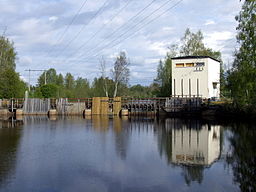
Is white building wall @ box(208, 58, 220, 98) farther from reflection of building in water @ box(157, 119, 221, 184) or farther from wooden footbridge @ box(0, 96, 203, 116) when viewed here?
reflection of building in water @ box(157, 119, 221, 184)

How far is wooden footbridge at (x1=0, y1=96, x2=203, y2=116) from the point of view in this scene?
37.9 meters

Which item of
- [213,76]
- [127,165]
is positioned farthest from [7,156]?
[213,76]

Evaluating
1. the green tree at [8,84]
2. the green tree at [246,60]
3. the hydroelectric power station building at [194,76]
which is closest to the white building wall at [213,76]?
the hydroelectric power station building at [194,76]

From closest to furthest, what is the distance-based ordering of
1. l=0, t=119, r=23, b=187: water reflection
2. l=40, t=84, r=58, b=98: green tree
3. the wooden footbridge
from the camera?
l=0, t=119, r=23, b=187: water reflection, the wooden footbridge, l=40, t=84, r=58, b=98: green tree

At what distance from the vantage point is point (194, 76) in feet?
144

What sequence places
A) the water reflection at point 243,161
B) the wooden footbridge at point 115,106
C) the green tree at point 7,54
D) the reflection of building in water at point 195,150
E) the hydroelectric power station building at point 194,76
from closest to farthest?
the water reflection at point 243,161 < the reflection of building in water at point 195,150 < the wooden footbridge at point 115,106 < the hydroelectric power station building at point 194,76 < the green tree at point 7,54

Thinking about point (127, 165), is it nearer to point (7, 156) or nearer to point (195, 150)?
point (195, 150)

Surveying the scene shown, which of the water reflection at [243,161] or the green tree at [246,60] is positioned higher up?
the green tree at [246,60]

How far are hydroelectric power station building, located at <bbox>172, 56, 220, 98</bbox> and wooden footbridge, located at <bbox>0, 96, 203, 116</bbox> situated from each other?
2.35 meters

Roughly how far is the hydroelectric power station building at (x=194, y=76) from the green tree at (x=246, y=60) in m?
11.5

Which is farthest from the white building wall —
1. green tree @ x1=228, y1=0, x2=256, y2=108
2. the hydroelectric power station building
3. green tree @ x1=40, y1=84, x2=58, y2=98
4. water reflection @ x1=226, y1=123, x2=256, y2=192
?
water reflection @ x1=226, y1=123, x2=256, y2=192

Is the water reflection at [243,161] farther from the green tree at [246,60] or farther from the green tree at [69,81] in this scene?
the green tree at [69,81]

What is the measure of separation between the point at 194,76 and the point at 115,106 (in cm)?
1169

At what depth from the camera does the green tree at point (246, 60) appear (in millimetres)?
29166
